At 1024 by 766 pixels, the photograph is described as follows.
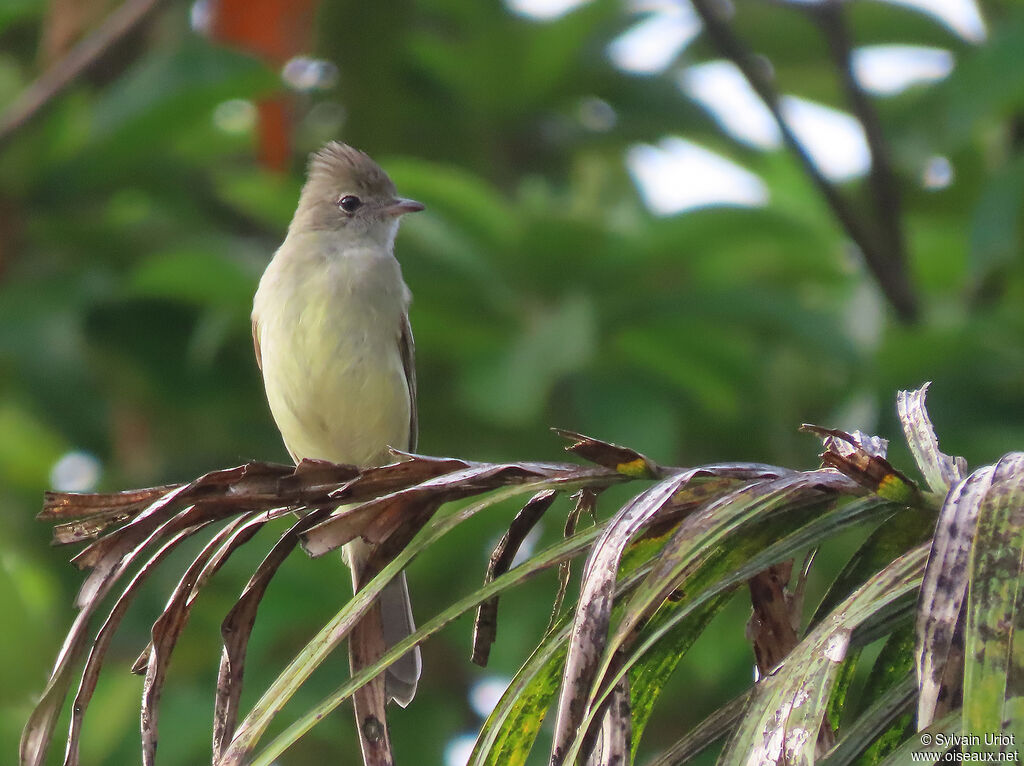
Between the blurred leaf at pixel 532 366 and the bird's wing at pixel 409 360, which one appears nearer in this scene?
the blurred leaf at pixel 532 366

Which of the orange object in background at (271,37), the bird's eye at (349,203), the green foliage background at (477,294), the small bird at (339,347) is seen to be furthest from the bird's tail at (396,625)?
the orange object in background at (271,37)

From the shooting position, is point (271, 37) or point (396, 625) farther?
point (271, 37)

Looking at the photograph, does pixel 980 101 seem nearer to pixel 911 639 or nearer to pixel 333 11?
pixel 333 11

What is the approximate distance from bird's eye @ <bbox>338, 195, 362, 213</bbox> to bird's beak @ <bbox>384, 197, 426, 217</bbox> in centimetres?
12

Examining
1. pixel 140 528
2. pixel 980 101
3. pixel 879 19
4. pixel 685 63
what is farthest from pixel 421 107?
pixel 140 528

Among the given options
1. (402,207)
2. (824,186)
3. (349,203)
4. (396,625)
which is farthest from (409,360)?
(824,186)

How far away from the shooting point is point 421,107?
23.0ft

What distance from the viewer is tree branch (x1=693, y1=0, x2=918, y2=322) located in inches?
216

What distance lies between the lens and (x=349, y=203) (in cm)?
518

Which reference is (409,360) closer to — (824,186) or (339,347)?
(339,347)

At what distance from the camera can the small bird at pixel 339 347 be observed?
14.7ft

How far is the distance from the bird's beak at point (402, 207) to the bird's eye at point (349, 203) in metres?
0.12

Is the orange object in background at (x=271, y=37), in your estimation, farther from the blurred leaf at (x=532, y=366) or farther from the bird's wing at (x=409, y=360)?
the blurred leaf at (x=532, y=366)

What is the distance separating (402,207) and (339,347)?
2.43 ft
